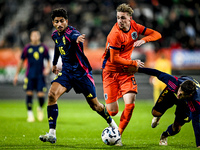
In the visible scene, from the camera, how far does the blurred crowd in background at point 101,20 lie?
18625 millimetres

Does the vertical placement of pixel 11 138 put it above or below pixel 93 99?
below

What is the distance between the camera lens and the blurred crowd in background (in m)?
18.6

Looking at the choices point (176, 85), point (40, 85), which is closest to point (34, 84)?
point (40, 85)

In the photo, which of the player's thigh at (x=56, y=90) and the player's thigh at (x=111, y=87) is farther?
the player's thigh at (x=111, y=87)

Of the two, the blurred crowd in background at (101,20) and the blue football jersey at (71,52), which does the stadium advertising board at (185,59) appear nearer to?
the blurred crowd in background at (101,20)

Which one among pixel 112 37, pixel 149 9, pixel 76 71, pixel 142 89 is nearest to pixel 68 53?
pixel 76 71

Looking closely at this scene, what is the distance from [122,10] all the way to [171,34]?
1262 cm

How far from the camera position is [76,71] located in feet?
21.0

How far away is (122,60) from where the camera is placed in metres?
6.45

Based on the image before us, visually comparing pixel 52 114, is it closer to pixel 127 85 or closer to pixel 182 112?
pixel 127 85

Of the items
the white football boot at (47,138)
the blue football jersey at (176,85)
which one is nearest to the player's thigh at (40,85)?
the white football boot at (47,138)

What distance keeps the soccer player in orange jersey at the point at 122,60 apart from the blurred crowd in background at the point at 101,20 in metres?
10.8

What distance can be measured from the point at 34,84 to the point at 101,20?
1008 centimetres

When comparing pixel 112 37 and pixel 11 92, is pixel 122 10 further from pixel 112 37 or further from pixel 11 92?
pixel 11 92
